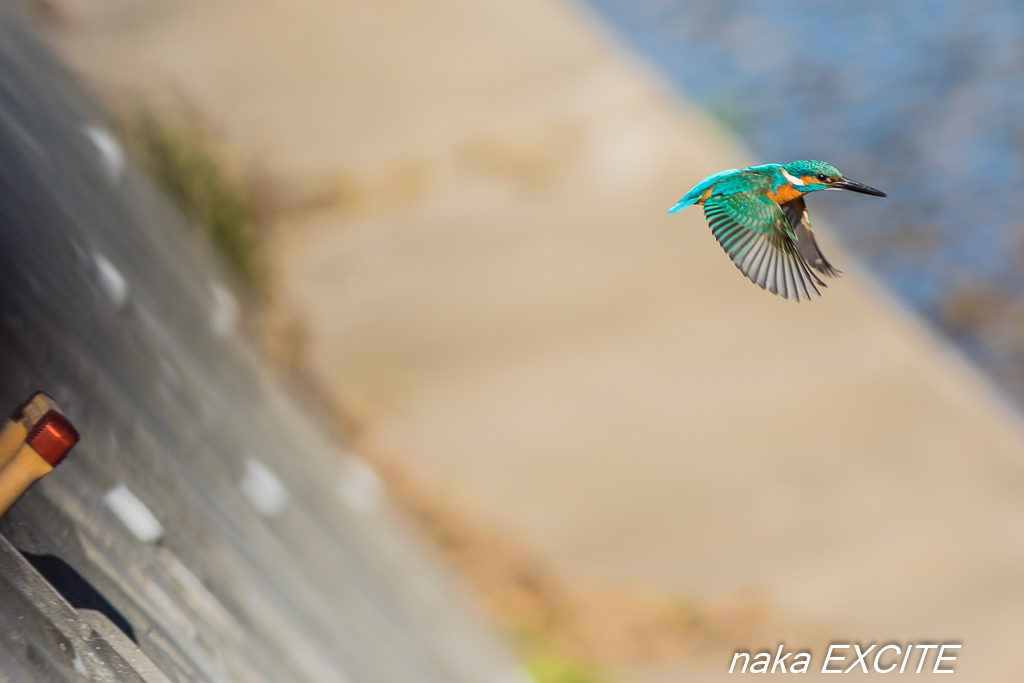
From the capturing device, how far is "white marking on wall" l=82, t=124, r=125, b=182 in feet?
13.3

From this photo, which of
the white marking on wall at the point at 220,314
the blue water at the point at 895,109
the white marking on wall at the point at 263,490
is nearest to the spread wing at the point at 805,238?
the white marking on wall at the point at 263,490

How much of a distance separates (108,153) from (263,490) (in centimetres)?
163

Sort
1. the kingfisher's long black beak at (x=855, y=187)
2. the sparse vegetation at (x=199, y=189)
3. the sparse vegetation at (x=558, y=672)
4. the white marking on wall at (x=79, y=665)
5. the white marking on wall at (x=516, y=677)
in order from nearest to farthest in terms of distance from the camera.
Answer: the kingfisher's long black beak at (x=855, y=187) → the white marking on wall at (x=79, y=665) → the white marking on wall at (x=516, y=677) → the sparse vegetation at (x=558, y=672) → the sparse vegetation at (x=199, y=189)

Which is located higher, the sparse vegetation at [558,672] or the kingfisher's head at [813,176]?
the sparse vegetation at [558,672]

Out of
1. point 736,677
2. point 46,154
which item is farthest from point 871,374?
point 46,154

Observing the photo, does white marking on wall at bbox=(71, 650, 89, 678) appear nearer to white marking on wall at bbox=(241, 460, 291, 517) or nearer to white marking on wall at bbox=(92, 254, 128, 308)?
white marking on wall at bbox=(92, 254, 128, 308)

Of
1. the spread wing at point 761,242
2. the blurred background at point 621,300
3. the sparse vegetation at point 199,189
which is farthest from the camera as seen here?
the sparse vegetation at point 199,189

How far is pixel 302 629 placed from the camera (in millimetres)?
3152

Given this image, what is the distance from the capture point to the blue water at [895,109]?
1196 centimetres

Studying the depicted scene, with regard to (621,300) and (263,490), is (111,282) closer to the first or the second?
(263,490)

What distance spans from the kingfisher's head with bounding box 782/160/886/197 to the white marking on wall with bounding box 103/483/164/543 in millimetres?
1569

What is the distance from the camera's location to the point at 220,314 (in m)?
4.55

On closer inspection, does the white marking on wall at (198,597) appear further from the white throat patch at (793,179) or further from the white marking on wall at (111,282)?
the white throat patch at (793,179)

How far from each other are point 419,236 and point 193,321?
7.13 metres
